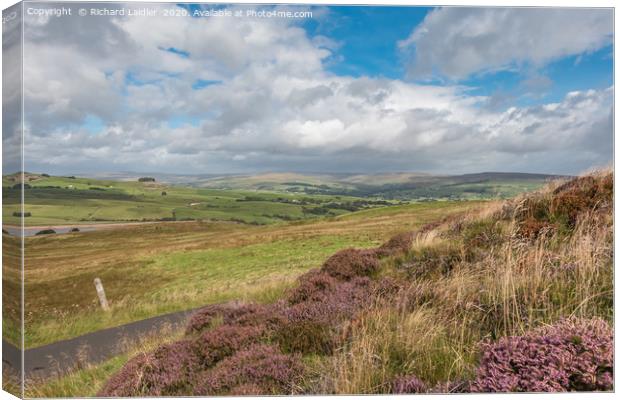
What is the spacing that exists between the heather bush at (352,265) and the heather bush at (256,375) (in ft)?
8.09

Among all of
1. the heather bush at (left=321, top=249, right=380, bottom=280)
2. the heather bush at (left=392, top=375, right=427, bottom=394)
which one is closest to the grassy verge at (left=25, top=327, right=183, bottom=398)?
the heather bush at (left=321, top=249, right=380, bottom=280)

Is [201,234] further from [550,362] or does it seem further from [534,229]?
[550,362]

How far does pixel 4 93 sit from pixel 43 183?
4.37 feet

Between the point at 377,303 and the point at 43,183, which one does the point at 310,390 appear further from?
the point at 43,183

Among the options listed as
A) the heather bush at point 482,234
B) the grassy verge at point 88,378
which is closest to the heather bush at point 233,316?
the grassy verge at point 88,378

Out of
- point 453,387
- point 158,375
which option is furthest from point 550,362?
point 158,375

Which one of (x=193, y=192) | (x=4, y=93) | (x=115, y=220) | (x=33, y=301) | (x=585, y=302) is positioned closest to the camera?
(x=585, y=302)

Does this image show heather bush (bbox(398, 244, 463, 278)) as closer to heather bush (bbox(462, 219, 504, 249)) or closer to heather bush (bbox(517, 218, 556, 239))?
A: heather bush (bbox(462, 219, 504, 249))

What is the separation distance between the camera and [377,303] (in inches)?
214

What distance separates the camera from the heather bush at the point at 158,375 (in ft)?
16.0

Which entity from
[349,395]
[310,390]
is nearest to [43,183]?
[310,390]

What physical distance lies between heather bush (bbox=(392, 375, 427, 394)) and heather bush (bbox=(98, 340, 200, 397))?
2.41 meters

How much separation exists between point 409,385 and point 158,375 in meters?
2.95

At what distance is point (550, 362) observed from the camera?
3979 millimetres
